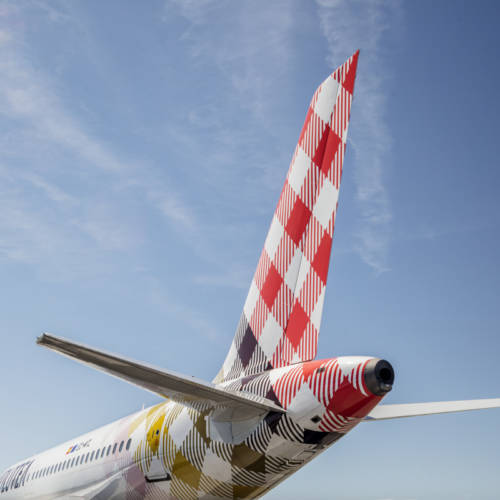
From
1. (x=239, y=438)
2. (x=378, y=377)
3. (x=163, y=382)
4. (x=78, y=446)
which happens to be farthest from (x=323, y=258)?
(x=78, y=446)

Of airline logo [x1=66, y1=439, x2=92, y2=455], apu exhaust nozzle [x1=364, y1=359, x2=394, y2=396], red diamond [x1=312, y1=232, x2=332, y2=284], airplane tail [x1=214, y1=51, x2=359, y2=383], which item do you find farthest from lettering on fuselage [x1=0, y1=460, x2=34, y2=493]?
apu exhaust nozzle [x1=364, y1=359, x2=394, y2=396]

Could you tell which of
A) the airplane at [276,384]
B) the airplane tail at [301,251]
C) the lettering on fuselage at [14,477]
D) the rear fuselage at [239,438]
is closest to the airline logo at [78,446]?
the rear fuselage at [239,438]

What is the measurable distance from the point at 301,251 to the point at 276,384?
220 centimetres

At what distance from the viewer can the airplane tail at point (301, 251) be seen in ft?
25.9

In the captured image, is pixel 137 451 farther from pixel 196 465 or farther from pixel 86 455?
pixel 86 455

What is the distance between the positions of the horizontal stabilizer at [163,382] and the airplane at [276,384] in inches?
0.5

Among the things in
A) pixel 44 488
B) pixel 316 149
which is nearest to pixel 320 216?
pixel 316 149

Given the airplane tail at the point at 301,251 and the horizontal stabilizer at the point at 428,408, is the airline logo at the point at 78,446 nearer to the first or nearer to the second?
the airplane tail at the point at 301,251

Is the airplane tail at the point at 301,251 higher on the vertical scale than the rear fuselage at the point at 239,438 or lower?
higher

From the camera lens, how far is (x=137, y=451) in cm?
996

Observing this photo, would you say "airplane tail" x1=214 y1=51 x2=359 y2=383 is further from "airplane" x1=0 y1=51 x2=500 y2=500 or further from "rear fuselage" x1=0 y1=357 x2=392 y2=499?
"rear fuselage" x1=0 y1=357 x2=392 y2=499

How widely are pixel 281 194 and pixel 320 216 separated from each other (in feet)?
4.01

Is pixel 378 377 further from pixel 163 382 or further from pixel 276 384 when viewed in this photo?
pixel 163 382

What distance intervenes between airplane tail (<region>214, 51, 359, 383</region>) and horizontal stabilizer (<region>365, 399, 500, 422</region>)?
1.47 meters
